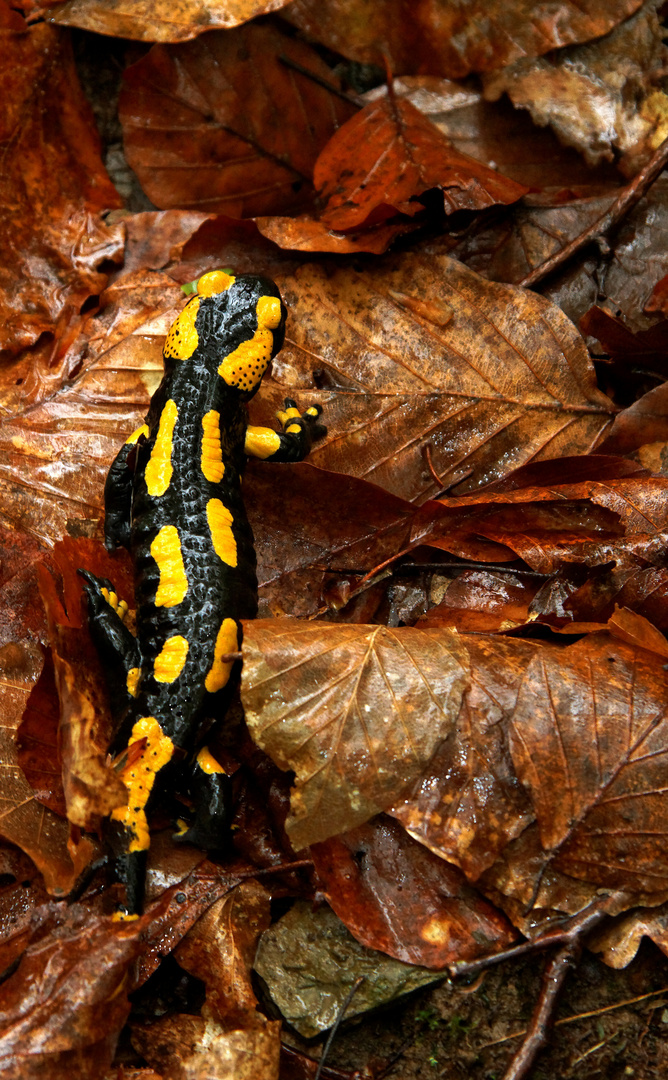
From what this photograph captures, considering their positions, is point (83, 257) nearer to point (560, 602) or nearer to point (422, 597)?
point (422, 597)

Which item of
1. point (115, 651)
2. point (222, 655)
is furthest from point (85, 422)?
point (222, 655)

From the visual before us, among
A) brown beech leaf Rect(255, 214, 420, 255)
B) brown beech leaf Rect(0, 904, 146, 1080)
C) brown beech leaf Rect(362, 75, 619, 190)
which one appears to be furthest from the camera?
brown beech leaf Rect(362, 75, 619, 190)

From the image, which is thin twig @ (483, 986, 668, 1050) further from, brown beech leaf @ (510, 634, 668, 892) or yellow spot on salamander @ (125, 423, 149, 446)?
yellow spot on salamander @ (125, 423, 149, 446)

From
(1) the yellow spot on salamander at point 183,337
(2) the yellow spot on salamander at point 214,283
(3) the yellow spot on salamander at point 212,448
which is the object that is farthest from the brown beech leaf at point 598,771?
(2) the yellow spot on salamander at point 214,283

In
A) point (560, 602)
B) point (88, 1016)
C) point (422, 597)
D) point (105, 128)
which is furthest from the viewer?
point (105, 128)

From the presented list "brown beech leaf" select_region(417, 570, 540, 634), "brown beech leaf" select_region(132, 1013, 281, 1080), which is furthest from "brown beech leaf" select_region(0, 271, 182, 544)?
"brown beech leaf" select_region(132, 1013, 281, 1080)

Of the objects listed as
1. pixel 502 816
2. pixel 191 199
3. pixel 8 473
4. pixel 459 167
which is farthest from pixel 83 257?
pixel 502 816
